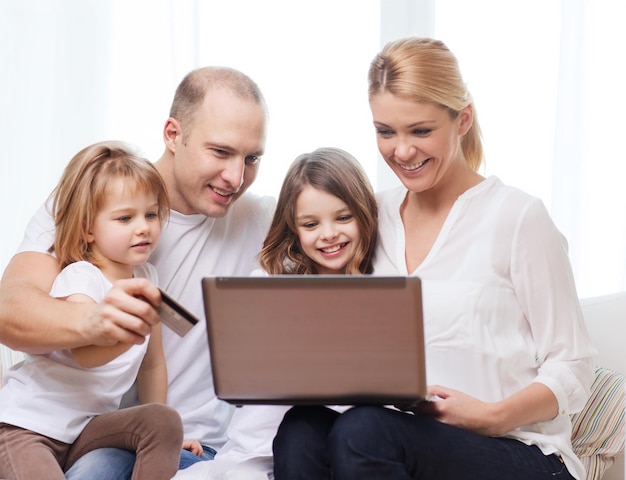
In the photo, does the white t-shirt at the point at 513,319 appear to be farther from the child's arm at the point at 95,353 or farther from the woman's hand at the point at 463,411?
the child's arm at the point at 95,353

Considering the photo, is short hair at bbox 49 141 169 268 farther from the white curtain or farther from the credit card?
the white curtain

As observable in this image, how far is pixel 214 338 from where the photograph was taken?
1614mm

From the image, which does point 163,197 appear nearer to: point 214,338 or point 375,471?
point 214,338

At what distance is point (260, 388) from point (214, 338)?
119mm

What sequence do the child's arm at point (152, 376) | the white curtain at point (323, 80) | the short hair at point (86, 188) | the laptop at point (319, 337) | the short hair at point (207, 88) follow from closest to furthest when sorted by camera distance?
1. the laptop at point (319, 337)
2. the short hair at point (86, 188)
3. the child's arm at point (152, 376)
4. the short hair at point (207, 88)
5. the white curtain at point (323, 80)

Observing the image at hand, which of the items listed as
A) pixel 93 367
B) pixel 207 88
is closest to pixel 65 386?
pixel 93 367

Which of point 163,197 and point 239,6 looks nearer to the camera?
point 163,197

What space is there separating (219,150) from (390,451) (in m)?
0.86

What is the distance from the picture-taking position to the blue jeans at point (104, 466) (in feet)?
6.19

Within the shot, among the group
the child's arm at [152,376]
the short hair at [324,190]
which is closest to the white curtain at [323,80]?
the short hair at [324,190]

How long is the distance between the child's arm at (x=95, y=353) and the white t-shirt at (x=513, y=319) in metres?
0.63

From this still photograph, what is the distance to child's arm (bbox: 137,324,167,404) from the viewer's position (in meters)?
2.14

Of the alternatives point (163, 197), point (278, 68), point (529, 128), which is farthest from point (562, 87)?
point (163, 197)

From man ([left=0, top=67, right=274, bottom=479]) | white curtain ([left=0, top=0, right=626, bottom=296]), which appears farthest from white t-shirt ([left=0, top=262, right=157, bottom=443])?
white curtain ([left=0, top=0, right=626, bottom=296])
